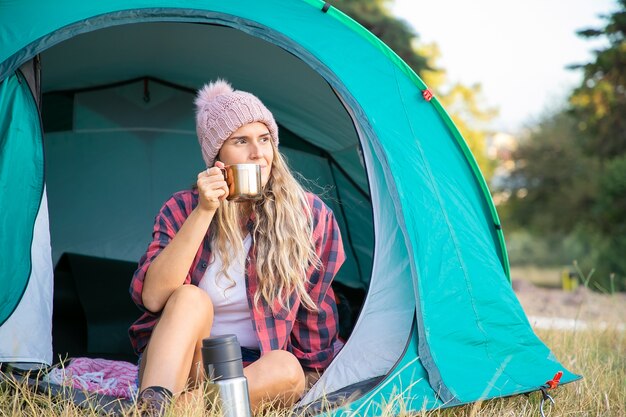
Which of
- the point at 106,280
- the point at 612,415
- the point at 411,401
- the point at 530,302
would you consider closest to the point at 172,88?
the point at 106,280

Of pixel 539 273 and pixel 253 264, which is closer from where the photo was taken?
pixel 253 264

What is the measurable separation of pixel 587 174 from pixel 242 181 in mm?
10003

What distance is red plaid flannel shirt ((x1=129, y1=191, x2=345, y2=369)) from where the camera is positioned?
85.8 inches

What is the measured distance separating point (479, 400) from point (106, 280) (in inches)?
83.0

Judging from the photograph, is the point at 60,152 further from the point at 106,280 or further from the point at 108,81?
the point at 106,280

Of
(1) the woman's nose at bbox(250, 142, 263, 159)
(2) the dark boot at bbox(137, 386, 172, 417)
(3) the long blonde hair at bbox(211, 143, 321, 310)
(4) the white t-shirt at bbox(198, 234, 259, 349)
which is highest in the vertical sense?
(1) the woman's nose at bbox(250, 142, 263, 159)

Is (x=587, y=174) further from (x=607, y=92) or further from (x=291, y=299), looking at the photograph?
(x=291, y=299)

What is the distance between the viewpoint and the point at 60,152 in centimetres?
365

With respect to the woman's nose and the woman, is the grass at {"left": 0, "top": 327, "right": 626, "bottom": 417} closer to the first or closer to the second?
the woman

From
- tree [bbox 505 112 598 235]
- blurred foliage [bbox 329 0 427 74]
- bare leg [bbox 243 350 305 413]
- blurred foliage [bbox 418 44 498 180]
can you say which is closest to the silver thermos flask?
bare leg [bbox 243 350 305 413]

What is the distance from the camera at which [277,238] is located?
2.22 meters

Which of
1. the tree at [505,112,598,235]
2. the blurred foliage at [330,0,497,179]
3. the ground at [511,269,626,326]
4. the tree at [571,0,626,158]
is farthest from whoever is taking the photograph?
the blurred foliage at [330,0,497,179]

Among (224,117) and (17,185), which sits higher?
(224,117)

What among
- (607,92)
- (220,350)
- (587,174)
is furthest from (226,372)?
(587,174)
